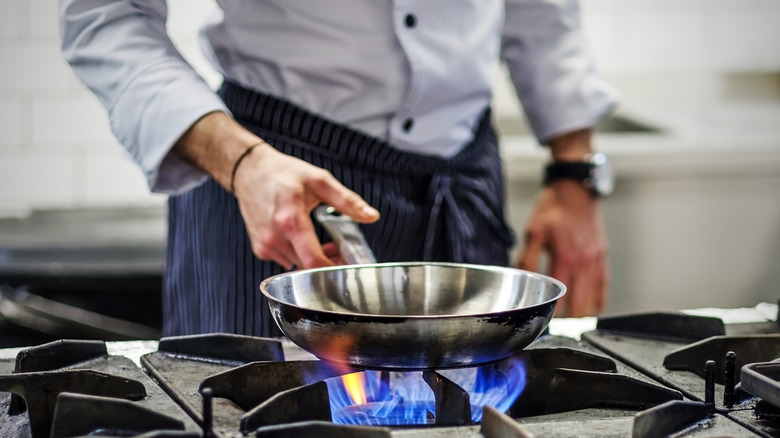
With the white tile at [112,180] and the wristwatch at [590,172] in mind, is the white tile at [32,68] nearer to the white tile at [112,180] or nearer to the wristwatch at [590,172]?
the white tile at [112,180]

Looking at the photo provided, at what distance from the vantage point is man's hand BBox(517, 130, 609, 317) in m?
1.19

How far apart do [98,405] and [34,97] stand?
1497 millimetres

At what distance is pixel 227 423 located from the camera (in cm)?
54

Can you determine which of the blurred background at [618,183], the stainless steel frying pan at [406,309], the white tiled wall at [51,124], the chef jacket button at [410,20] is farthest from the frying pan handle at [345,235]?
the white tiled wall at [51,124]

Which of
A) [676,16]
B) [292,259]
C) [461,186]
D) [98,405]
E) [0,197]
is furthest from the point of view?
[676,16]

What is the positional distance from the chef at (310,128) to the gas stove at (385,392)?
5.4 inches

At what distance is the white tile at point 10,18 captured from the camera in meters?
1.82

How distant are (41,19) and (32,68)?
0.10 m

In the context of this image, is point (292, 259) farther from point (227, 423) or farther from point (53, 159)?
point (53, 159)

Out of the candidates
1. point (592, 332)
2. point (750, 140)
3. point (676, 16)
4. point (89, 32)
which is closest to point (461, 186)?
point (592, 332)

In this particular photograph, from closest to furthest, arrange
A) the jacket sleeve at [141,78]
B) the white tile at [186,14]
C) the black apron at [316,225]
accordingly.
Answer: the jacket sleeve at [141,78] → the black apron at [316,225] → the white tile at [186,14]

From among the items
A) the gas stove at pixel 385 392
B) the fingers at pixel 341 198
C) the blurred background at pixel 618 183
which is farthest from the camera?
the blurred background at pixel 618 183

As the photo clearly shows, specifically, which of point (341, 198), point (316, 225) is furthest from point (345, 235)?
point (316, 225)

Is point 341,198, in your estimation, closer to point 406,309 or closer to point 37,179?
point 406,309
